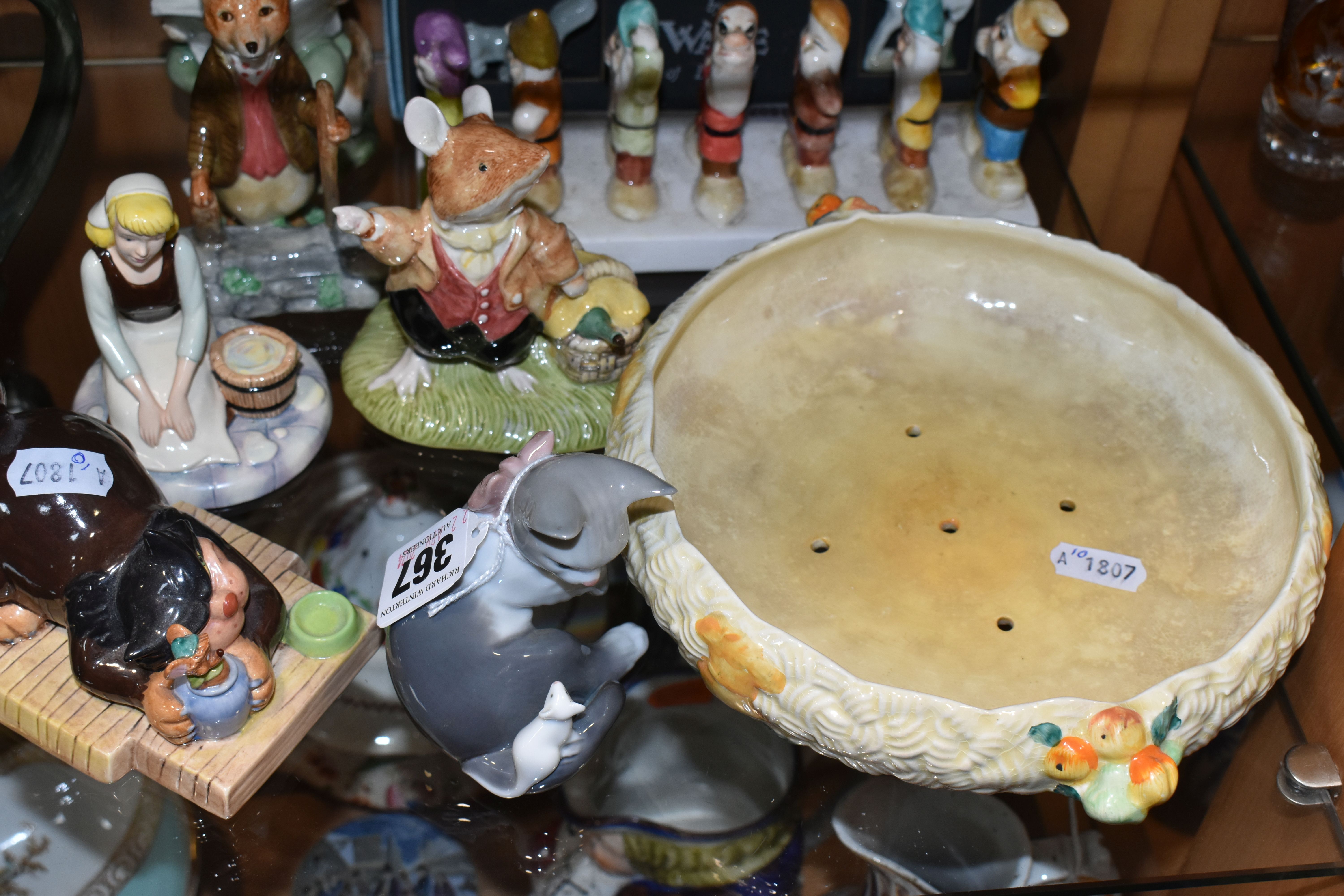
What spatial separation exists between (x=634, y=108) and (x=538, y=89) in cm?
9

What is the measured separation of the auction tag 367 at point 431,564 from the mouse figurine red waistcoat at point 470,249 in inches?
10.8

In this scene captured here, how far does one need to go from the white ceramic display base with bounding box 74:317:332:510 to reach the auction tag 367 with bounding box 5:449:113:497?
0.48 ft

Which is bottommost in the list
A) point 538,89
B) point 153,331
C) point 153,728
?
point 153,728

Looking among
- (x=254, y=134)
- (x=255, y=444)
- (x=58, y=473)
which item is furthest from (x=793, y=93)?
(x=58, y=473)

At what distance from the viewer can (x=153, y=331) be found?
112 cm

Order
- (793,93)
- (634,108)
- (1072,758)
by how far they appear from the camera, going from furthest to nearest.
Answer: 1. (793,93)
2. (634,108)
3. (1072,758)

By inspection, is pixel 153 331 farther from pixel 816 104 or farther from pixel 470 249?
pixel 816 104

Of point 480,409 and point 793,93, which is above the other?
point 793,93

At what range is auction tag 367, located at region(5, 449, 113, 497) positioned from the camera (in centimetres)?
94

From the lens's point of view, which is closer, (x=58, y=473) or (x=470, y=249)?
(x=58, y=473)

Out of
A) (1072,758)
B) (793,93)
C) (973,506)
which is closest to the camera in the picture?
(1072,758)

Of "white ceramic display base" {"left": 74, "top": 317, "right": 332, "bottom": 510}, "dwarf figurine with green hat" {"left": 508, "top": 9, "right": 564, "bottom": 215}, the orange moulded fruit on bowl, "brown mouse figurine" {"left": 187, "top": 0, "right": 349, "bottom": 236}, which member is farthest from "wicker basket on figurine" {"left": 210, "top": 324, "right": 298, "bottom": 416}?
the orange moulded fruit on bowl

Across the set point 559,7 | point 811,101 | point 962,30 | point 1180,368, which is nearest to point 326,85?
point 559,7

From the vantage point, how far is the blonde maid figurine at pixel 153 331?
1025 millimetres
